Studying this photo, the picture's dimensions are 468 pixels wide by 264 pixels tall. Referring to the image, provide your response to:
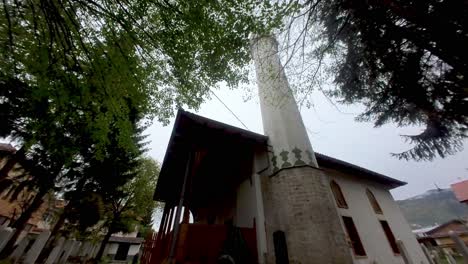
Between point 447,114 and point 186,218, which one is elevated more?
point 447,114

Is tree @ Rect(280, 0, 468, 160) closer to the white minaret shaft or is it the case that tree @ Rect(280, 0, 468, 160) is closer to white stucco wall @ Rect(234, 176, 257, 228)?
the white minaret shaft

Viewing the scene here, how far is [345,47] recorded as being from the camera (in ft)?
22.4

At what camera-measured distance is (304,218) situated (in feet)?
19.4

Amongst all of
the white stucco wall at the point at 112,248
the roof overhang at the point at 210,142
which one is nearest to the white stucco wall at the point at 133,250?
the white stucco wall at the point at 112,248

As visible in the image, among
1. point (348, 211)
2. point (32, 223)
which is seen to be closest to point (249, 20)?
point (348, 211)

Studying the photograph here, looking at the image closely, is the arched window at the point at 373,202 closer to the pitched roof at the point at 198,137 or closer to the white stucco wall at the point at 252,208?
the pitched roof at the point at 198,137

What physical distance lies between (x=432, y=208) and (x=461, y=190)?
418 feet

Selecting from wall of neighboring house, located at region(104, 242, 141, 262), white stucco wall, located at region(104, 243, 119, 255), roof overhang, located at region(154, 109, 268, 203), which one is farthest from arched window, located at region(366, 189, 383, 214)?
white stucco wall, located at region(104, 243, 119, 255)

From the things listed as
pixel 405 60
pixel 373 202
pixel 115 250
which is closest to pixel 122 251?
pixel 115 250

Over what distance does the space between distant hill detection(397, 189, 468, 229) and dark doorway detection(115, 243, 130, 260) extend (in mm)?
116494

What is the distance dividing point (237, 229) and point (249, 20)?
237 inches

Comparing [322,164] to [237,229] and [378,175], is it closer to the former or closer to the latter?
[378,175]

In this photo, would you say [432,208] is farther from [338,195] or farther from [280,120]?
[280,120]

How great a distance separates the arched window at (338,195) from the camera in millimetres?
8868
